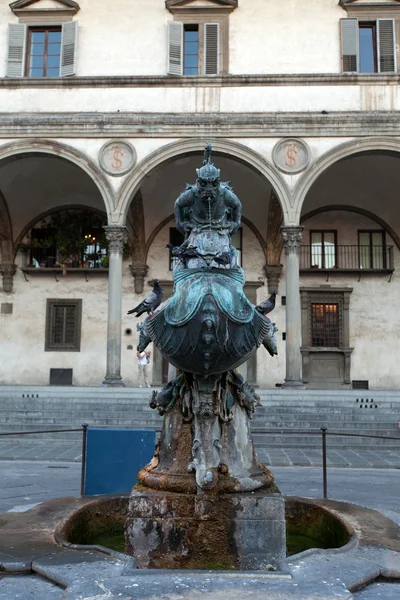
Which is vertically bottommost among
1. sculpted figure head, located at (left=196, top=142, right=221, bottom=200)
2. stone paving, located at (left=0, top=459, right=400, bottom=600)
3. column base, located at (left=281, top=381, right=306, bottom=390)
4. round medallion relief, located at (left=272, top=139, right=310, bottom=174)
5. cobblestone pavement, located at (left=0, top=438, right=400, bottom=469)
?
cobblestone pavement, located at (left=0, top=438, right=400, bottom=469)

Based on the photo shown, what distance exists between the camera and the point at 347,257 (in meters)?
19.9

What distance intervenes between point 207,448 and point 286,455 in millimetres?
6322

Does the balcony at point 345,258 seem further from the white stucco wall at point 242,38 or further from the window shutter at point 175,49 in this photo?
the window shutter at point 175,49

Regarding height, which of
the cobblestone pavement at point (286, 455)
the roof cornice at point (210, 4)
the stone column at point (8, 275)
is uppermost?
the roof cornice at point (210, 4)

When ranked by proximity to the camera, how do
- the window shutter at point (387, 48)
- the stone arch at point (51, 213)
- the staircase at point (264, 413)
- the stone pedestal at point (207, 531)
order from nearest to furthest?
the stone pedestal at point (207, 531) < the staircase at point (264, 413) < the window shutter at point (387, 48) < the stone arch at point (51, 213)

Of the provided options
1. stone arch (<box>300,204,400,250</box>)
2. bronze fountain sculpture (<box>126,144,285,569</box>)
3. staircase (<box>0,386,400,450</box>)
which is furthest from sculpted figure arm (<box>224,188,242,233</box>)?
stone arch (<box>300,204,400,250</box>)

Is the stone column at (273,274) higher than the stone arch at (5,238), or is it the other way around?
the stone arch at (5,238)

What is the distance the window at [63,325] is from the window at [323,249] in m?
8.69

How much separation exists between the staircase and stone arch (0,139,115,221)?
5.60 metres

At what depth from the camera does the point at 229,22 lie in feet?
55.4

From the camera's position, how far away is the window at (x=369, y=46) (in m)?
16.4

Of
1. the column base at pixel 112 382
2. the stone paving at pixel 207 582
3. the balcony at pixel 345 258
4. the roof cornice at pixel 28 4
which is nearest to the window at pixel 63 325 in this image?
the column base at pixel 112 382

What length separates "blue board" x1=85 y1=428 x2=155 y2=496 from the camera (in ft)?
16.7

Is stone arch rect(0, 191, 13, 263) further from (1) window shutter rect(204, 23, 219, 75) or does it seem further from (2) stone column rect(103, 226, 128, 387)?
(1) window shutter rect(204, 23, 219, 75)
